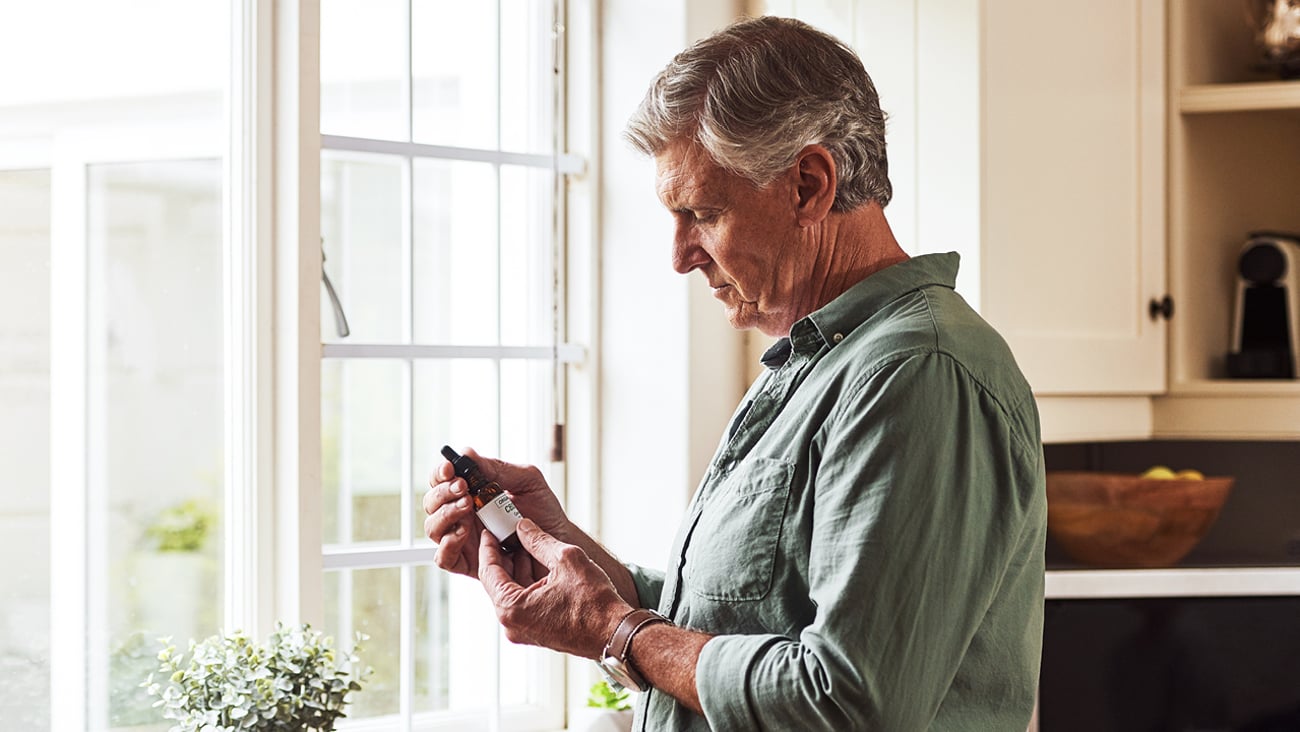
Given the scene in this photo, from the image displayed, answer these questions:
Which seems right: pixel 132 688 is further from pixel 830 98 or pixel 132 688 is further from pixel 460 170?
pixel 830 98

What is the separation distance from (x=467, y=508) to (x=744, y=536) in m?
0.35

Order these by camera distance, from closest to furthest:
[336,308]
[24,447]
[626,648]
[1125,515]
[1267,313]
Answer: [626,648]
[24,447]
[336,308]
[1125,515]
[1267,313]

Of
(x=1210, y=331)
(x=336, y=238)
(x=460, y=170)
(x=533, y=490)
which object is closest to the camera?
(x=533, y=490)

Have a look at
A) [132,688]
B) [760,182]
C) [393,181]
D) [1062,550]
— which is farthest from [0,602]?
[1062,550]

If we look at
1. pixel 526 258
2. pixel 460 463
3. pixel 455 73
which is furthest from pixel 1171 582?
pixel 455 73

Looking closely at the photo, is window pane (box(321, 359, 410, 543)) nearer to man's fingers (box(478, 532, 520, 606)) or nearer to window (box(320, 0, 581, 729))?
window (box(320, 0, 581, 729))

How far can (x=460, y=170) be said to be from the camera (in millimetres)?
1974

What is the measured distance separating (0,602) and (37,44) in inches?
26.5

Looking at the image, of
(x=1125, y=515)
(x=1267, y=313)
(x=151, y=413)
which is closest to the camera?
(x=151, y=413)

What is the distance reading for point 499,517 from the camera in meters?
1.24

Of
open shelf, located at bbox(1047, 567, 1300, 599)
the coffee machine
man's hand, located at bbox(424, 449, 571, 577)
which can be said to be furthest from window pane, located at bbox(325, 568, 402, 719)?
the coffee machine

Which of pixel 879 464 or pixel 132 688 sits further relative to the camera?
pixel 132 688

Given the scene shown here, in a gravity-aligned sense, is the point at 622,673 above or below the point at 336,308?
below

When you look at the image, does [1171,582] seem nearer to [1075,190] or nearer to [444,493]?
[1075,190]
